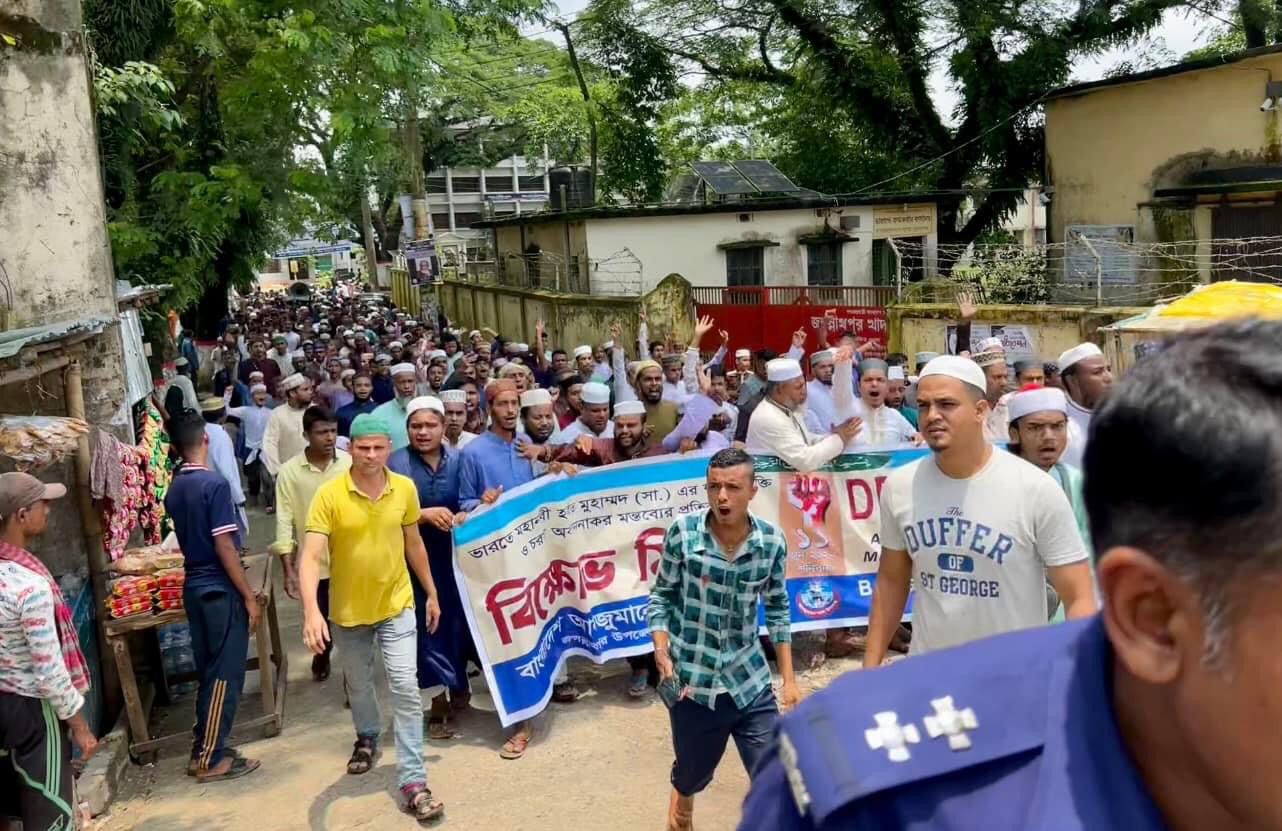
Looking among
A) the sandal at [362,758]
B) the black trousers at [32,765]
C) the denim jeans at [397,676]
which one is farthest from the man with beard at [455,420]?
the black trousers at [32,765]

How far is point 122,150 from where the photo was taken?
1244 cm

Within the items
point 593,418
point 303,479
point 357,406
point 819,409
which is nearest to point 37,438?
point 303,479

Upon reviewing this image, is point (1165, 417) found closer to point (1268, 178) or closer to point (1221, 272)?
point (1221, 272)

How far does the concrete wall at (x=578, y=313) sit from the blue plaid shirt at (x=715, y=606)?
640 inches

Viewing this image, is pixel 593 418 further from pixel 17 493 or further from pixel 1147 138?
pixel 1147 138

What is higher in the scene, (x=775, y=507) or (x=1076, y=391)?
(x=1076, y=391)

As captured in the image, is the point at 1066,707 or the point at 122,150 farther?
the point at 122,150

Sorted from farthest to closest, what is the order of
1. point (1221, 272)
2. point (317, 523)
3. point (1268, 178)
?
point (1268, 178) → point (1221, 272) → point (317, 523)

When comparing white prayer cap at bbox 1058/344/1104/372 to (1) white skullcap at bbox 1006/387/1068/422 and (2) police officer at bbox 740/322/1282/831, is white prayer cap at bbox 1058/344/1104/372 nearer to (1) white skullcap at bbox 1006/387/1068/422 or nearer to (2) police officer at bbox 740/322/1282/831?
(1) white skullcap at bbox 1006/387/1068/422

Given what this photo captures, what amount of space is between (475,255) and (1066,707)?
132 feet

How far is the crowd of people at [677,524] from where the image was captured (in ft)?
11.5

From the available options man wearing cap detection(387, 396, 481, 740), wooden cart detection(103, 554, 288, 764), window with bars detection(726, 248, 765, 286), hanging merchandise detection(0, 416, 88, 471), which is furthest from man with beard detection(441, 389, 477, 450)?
window with bars detection(726, 248, 765, 286)

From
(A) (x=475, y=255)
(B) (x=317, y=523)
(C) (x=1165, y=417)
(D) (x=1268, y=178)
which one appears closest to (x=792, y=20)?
(D) (x=1268, y=178)

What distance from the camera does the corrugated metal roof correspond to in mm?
5316
